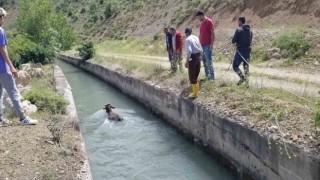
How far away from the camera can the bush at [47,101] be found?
→ 11.1m

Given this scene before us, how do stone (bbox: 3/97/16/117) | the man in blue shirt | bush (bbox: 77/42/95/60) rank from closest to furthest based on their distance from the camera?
the man in blue shirt
stone (bbox: 3/97/16/117)
bush (bbox: 77/42/95/60)

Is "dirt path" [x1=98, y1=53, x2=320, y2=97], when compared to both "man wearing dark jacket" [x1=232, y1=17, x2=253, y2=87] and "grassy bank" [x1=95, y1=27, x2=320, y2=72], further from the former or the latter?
"grassy bank" [x1=95, y1=27, x2=320, y2=72]

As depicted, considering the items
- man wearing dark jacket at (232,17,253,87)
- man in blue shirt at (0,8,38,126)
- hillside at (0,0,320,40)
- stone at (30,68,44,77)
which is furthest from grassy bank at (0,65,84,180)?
hillside at (0,0,320,40)

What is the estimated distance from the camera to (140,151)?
11422mm

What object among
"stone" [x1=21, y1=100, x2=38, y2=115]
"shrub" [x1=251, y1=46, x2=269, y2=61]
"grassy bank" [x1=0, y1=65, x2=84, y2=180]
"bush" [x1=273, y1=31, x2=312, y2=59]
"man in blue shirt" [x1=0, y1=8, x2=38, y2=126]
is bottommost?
"grassy bank" [x1=0, y1=65, x2=84, y2=180]

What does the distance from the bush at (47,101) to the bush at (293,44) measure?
29.4ft

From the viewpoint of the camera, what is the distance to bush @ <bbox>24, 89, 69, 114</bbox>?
36.3ft

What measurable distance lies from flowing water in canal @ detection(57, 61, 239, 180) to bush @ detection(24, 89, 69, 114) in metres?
1.55

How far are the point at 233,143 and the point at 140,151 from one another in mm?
3402

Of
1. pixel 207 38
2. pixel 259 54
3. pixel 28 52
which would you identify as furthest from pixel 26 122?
pixel 28 52

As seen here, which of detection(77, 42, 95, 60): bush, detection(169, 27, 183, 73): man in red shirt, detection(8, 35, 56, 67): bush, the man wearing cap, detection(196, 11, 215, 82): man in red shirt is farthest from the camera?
detection(77, 42, 95, 60): bush

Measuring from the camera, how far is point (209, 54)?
11891 mm

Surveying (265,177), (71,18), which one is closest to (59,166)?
(265,177)

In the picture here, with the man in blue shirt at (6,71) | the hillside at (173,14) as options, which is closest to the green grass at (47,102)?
the man in blue shirt at (6,71)
